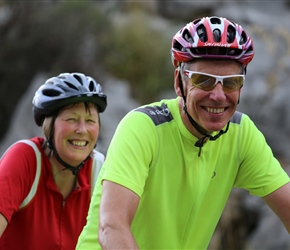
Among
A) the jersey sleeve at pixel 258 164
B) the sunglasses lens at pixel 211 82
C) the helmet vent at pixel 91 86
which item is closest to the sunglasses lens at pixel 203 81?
the sunglasses lens at pixel 211 82

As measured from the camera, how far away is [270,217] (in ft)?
35.2

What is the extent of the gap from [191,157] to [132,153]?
47cm

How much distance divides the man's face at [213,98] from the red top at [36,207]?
4.86ft

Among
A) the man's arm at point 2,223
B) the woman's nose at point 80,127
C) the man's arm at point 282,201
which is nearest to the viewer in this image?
the man's arm at point 282,201

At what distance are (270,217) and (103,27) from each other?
6.71 m

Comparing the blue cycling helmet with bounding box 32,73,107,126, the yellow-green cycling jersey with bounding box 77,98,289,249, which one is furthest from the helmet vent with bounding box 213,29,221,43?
the blue cycling helmet with bounding box 32,73,107,126

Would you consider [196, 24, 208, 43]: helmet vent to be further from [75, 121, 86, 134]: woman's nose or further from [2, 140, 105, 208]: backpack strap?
[2, 140, 105, 208]: backpack strap

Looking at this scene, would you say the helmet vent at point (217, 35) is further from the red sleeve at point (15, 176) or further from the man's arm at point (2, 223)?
the man's arm at point (2, 223)

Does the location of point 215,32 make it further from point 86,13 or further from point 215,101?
point 86,13

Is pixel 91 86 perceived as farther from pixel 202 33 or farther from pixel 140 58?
pixel 140 58

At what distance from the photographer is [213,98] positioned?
363 cm

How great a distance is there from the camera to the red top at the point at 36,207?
15.2 feet

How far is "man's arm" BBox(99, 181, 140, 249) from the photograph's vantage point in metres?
3.30

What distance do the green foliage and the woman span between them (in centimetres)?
877
